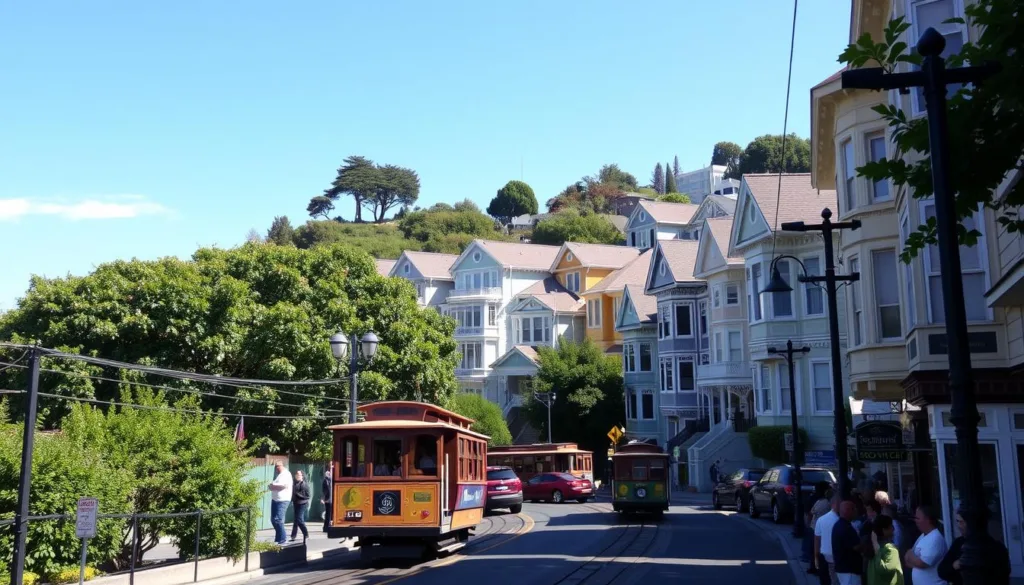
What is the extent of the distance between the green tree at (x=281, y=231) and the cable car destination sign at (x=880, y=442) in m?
120

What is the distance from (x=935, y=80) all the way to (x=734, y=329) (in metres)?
41.8

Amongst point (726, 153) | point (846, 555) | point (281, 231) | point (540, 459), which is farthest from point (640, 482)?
point (726, 153)

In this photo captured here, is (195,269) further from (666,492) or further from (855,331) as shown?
(855,331)

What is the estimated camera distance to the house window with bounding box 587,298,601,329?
6706 cm

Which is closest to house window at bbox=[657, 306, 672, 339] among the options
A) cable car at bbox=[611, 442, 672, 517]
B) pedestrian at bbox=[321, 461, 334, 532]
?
cable car at bbox=[611, 442, 672, 517]

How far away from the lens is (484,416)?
2201 inches

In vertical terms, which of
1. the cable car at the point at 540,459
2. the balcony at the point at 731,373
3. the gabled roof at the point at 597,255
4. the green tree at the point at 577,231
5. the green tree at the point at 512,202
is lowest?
the cable car at the point at 540,459

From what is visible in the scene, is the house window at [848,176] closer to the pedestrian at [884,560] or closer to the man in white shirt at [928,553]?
the pedestrian at [884,560]

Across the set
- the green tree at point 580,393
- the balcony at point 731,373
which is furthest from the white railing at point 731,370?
the green tree at point 580,393

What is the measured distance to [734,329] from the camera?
48.4 meters

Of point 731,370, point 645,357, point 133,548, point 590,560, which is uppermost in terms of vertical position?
point 645,357

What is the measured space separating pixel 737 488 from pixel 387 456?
19.0m

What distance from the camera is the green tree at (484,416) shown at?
54688 mm

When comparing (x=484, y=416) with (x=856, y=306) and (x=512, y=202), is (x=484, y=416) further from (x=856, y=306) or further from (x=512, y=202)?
(x=512, y=202)
